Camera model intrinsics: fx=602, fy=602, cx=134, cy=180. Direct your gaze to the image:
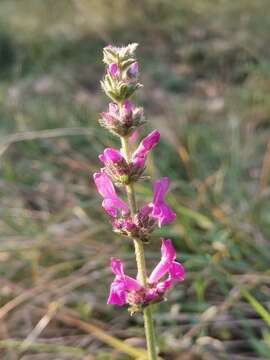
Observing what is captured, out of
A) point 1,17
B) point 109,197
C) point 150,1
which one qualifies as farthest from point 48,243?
point 1,17

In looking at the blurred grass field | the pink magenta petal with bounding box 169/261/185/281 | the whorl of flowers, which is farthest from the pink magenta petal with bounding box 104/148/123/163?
the blurred grass field

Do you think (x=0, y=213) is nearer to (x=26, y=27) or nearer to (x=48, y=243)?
(x=48, y=243)

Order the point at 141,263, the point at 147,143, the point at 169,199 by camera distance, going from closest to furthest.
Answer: the point at 141,263, the point at 147,143, the point at 169,199

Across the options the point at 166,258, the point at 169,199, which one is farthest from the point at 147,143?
the point at 169,199

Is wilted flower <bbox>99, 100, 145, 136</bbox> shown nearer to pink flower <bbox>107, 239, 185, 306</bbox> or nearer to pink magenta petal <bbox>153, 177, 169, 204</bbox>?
pink magenta petal <bbox>153, 177, 169, 204</bbox>

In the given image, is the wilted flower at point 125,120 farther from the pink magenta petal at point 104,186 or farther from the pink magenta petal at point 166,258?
the pink magenta petal at point 166,258

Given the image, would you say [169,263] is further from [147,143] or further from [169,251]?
[147,143]
